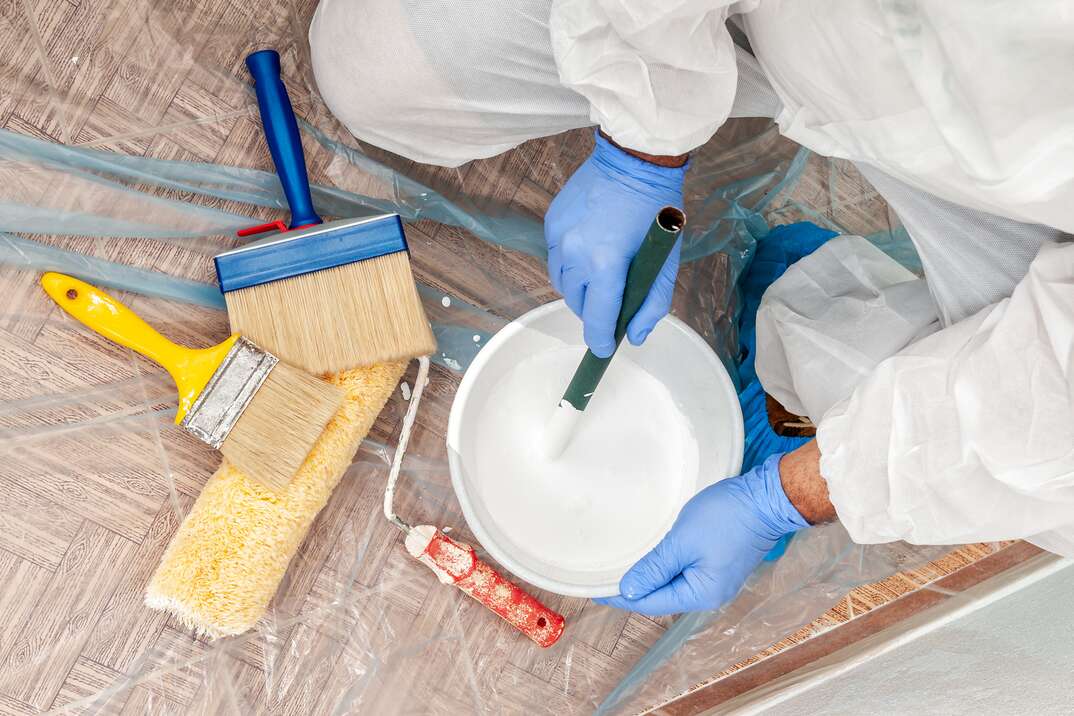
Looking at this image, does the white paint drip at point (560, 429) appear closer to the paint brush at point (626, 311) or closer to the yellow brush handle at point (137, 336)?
the paint brush at point (626, 311)

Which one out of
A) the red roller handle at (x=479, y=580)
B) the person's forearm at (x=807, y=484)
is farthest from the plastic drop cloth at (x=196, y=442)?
the person's forearm at (x=807, y=484)

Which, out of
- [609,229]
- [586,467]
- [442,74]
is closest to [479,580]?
[586,467]

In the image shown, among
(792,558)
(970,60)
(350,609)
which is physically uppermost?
(970,60)

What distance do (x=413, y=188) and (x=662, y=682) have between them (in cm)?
64

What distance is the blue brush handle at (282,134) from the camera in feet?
2.76

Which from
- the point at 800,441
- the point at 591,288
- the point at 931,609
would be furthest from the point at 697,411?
the point at 931,609

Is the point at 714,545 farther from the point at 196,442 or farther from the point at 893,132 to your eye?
the point at 196,442

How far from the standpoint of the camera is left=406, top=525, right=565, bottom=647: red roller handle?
0.91 m

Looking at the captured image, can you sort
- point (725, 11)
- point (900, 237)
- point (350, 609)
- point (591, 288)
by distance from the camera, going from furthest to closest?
1. point (900, 237)
2. point (350, 609)
3. point (591, 288)
4. point (725, 11)

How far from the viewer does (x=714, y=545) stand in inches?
31.4

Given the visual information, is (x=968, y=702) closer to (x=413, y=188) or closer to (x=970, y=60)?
(x=970, y=60)

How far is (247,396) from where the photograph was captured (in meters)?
0.80

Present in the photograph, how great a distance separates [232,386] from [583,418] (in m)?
0.38

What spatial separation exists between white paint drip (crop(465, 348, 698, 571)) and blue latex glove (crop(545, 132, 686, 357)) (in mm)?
185
